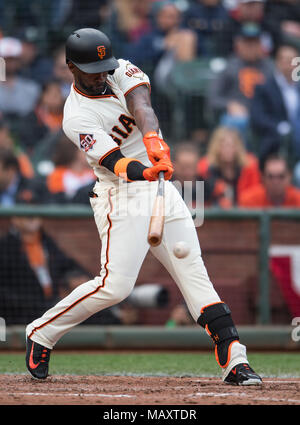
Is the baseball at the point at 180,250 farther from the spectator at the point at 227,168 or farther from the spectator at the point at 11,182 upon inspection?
the spectator at the point at 11,182

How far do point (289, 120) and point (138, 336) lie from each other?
3.04 metres

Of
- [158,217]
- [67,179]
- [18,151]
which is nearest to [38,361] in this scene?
[158,217]

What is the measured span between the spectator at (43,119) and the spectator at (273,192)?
2.20m

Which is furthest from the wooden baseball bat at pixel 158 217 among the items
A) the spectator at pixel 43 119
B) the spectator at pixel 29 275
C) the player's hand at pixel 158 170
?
the spectator at pixel 43 119

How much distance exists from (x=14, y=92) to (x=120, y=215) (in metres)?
4.67

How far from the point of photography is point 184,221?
423 cm

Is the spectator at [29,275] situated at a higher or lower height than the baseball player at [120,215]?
lower

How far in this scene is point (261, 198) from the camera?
7.45 m

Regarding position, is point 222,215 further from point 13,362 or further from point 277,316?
point 13,362

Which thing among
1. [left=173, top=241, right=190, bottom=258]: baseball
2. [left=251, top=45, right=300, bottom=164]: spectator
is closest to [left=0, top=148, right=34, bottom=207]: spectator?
[left=251, top=45, right=300, bottom=164]: spectator

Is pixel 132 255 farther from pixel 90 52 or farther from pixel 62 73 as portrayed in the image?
pixel 62 73

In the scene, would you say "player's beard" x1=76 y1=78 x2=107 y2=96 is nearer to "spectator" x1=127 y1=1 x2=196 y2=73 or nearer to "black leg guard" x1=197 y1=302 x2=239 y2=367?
"black leg guard" x1=197 y1=302 x2=239 y2=367

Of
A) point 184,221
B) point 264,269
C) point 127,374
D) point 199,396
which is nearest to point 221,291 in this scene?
point 264,269

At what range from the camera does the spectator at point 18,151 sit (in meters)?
7.72
